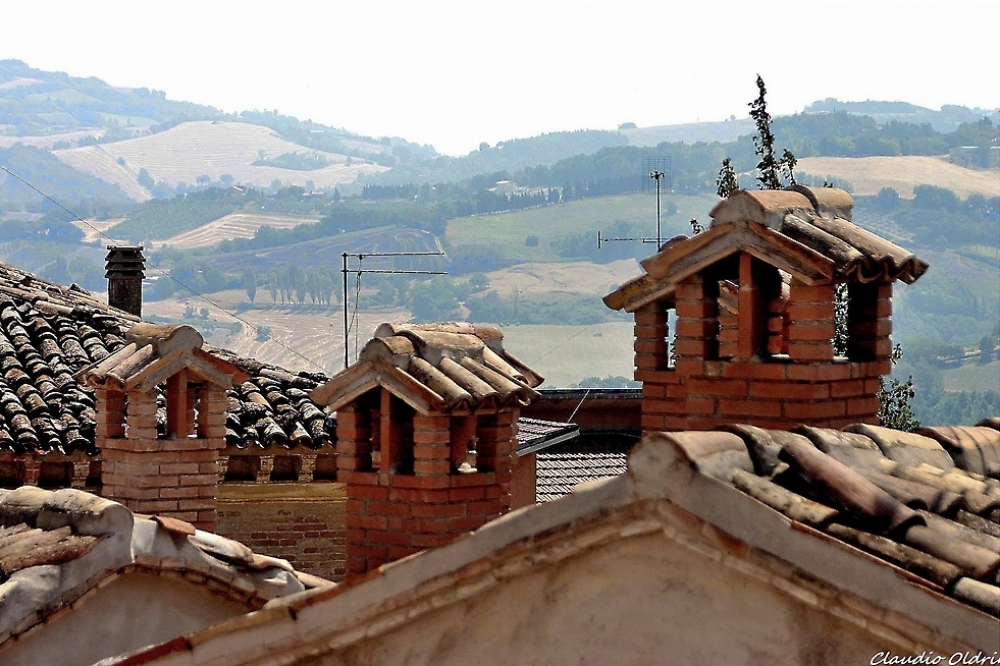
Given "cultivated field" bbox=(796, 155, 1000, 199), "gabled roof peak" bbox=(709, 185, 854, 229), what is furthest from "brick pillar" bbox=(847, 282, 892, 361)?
"cultivated field" bbox=(796, 155, 1000, 199)

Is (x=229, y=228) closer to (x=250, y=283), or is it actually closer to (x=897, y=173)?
(x=250, y=283)

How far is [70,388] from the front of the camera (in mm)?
16609

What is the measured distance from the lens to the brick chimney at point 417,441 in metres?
8.96

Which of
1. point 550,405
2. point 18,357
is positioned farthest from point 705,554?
point 550,405

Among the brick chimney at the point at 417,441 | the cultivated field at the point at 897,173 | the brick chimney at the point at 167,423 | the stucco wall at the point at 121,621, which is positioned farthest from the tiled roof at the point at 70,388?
the cultivated field at the point at 897,173

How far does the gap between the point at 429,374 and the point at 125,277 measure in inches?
635

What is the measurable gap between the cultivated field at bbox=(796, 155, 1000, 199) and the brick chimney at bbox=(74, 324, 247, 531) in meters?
95.4

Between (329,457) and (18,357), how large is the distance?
333cm

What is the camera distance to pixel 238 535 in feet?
52.0

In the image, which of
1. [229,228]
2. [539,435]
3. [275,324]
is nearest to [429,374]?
[539,435]

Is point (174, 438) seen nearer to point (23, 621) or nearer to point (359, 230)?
point (23, 621)

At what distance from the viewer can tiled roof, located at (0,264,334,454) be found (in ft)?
51.6

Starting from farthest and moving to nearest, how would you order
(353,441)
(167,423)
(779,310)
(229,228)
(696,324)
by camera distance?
(229,228)
(167,423)
(353,441)
(779,310)
(696,324)

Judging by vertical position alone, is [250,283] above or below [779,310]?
below
